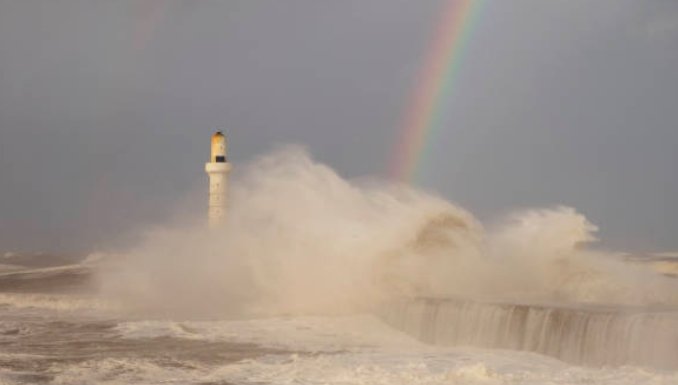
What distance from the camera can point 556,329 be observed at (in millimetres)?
13266

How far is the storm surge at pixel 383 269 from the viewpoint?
54.6 feet

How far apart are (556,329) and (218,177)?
21876 millimetres

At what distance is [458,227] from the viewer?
2309 centimetres

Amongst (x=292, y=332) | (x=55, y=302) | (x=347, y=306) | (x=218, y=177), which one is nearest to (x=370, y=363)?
(x=292, y=332)

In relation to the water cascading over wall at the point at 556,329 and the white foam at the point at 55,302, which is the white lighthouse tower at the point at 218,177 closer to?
the white foam at the point at 55,302

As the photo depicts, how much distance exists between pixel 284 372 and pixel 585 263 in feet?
40.1

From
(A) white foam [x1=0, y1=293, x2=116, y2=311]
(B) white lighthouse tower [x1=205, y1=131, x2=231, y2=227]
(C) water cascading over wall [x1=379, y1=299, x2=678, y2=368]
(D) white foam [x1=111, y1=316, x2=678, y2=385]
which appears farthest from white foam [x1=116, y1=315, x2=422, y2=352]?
(B) white lighthouse tower [x1=205, y1=131, x2=231, y2=227]

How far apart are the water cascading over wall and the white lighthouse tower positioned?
16126mm

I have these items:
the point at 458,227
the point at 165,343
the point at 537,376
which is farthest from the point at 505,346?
the point at 458,227

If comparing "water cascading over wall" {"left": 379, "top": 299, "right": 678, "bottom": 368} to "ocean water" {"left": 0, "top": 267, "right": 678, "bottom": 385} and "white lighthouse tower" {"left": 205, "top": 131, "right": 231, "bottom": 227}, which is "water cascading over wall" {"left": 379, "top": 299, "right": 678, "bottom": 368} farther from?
"white lighthouse tower" {"left": 205, "top": 131, "right": 231, "bottom": 227}

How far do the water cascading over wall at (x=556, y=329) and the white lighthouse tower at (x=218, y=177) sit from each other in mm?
16126

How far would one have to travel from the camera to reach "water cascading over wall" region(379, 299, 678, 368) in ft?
38.8

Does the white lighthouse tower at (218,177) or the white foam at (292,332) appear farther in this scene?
the white lighthouse tower at (218,177)

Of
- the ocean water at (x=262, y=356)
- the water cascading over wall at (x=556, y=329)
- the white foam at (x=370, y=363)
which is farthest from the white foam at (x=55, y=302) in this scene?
the water cascading over wall at (x=556, y=329)
